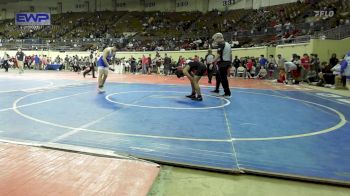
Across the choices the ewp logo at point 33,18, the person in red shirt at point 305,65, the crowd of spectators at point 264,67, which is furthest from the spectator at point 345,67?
the ewp logo at point 33,18

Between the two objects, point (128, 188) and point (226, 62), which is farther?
point (226, 62)

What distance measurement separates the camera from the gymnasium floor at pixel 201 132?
406 cm

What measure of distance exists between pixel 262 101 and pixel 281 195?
6.59 m

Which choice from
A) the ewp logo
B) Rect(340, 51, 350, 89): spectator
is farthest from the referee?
the ewp logo

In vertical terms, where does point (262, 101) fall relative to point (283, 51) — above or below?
below

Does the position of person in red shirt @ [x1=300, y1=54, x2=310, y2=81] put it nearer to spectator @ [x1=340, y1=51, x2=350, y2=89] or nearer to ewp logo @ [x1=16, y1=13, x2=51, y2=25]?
spectator @ [x1=340, y1=51, x2=350, y2=89]

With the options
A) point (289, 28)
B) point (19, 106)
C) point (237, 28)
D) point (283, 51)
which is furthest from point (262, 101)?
point (237, 28)

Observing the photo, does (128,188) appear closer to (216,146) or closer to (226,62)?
(216,146)

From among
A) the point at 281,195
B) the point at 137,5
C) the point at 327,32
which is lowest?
the point at 281,195

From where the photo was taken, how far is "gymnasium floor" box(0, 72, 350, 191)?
4.06 metres

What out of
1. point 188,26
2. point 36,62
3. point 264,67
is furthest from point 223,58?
point 188,26

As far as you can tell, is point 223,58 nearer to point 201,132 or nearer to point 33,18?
point 201,132

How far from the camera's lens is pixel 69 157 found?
Result: 13.3 feet

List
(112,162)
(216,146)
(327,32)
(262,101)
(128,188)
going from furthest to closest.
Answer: (327,32)
(262,101)
(216,146)
(112,162)
(128,188)
